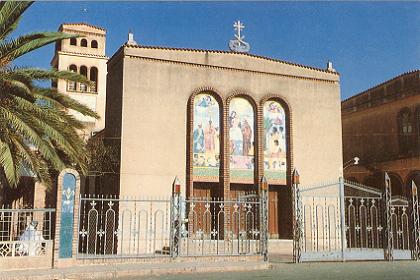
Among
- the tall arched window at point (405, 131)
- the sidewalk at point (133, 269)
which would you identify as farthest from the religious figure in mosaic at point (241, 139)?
the tall arched window at point (405, 131)

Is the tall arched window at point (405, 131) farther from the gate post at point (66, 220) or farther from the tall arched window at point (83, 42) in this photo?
the tall arched window at point (83, 42)

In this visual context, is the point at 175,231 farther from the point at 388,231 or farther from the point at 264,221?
the point at 388,231

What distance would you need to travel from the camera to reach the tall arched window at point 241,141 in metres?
20.9

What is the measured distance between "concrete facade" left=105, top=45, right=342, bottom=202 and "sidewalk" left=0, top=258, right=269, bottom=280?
5111 mm

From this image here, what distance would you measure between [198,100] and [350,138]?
11401 millimetres

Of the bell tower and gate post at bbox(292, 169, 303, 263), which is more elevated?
the bell tower

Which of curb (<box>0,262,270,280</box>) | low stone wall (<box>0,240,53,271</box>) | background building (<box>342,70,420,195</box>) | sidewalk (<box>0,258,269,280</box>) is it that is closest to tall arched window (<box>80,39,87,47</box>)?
background building (<box>342,70,420,195</box>)

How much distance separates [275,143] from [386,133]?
24.6 feet

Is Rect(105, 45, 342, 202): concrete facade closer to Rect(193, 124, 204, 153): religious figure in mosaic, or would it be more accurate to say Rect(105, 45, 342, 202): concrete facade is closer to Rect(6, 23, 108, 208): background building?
Rect(193, 124, 204, 153): religious figure in mosaic

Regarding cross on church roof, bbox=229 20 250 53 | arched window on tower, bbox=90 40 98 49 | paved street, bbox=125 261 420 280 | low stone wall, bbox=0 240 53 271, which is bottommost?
paved street, bbox=125 261 420 280

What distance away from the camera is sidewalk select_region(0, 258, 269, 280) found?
39.0 ft

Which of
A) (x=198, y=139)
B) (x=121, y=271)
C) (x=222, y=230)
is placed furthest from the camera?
(x=198, y=139)

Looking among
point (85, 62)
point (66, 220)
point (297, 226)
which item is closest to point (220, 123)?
point (297, 226)

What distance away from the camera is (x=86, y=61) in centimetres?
3666
